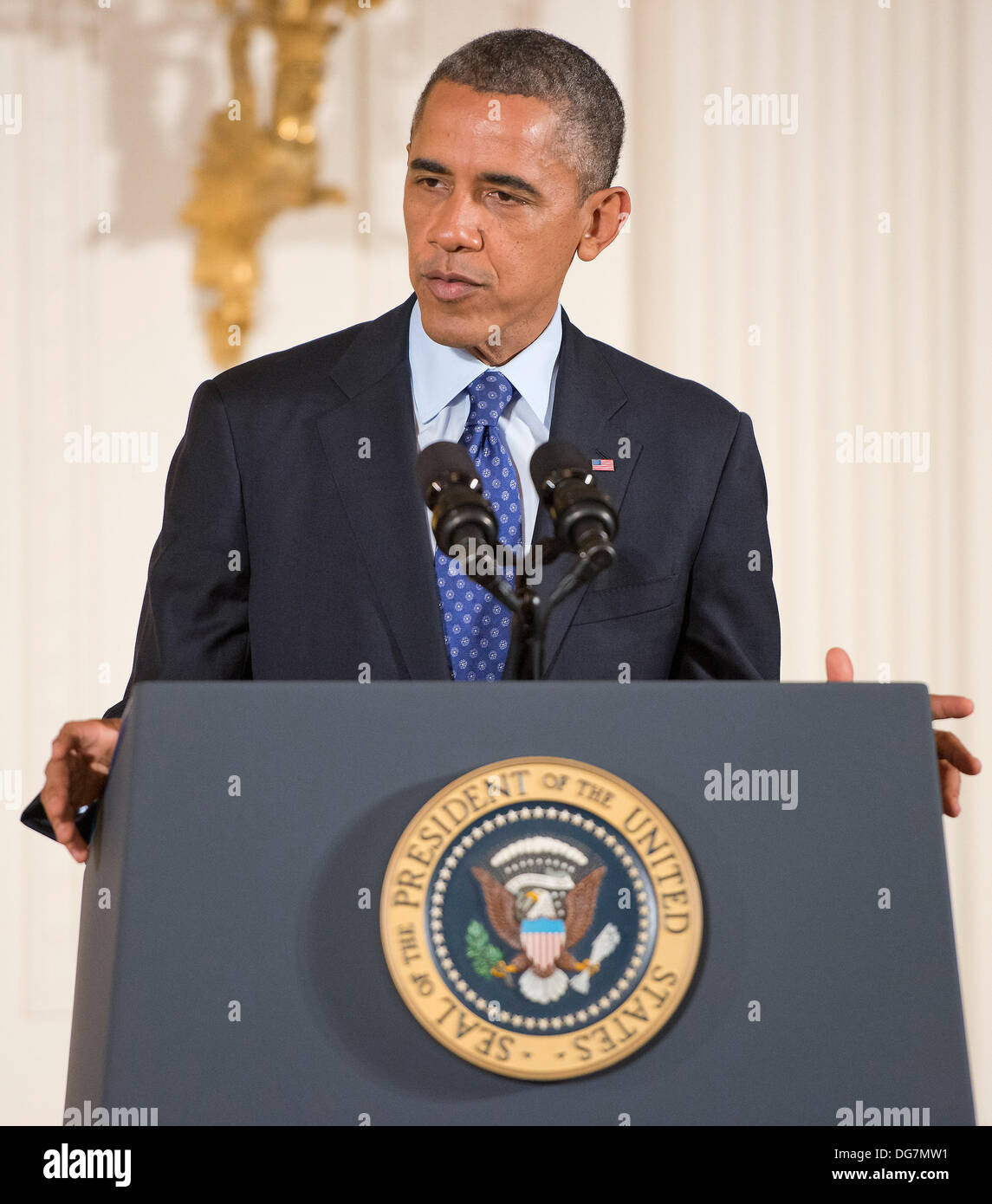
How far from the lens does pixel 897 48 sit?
10.2 feet

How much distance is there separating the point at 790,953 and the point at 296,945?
320 mm

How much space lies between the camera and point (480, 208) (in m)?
1.58

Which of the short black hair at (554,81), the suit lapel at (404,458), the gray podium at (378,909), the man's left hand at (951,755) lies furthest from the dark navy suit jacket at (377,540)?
the gray podium at (378,909)

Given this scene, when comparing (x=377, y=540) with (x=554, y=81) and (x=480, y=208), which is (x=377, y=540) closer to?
(x=480, y=208)

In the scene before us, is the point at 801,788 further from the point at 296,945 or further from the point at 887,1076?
the point at 296,945

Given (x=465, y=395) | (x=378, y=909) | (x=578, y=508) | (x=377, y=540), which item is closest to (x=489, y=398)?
(x=465, y=395)

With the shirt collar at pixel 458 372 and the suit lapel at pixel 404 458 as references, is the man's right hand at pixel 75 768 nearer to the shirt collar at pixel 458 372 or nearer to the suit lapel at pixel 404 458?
the suit lapel at pixel 404 458

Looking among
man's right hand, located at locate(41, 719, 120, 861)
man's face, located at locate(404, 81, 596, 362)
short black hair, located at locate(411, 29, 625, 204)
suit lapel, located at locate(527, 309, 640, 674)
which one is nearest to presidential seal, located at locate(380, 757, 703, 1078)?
man's right hand, located at locate(41, 719, 120, 861)

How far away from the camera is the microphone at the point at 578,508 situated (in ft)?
3.43

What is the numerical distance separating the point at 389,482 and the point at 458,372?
0.16 metres

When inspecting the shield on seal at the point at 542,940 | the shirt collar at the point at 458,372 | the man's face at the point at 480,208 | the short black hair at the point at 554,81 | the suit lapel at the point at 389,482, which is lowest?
the shield on seal at the point at 542,940

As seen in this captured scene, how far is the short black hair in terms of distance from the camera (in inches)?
63.2

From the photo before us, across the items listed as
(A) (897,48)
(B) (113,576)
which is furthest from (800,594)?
(B) (113,576)

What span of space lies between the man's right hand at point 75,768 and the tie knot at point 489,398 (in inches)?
22.4
